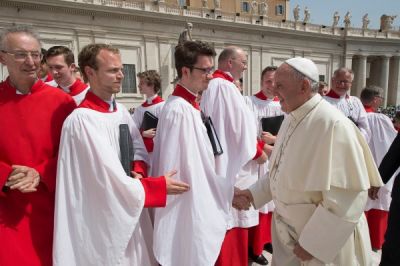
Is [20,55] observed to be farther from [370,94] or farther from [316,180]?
[370,94]

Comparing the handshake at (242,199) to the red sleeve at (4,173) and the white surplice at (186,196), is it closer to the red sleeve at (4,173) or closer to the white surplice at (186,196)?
the white surplice at (186,196)

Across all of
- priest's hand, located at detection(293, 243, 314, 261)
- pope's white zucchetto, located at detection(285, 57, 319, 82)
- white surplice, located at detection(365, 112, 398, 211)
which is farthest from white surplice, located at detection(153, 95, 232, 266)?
white surplice, located at detection(365, 112, 398, 211)

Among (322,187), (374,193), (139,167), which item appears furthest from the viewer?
(374,193)

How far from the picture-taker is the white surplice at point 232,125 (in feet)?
11.0

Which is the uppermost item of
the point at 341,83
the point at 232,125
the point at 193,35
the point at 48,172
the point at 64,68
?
the point at 193,35

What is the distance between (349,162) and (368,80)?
2007 inches

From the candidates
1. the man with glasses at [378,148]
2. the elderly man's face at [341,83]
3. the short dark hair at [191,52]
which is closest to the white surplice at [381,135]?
the man with glasses at [378,148]

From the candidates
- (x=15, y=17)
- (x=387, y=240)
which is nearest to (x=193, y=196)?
(x=387, y=240)

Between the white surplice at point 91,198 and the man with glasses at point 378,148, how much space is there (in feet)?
12.8

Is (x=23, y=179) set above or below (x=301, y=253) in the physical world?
above

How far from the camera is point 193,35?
2952 cm

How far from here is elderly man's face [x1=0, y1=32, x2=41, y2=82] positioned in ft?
6.68

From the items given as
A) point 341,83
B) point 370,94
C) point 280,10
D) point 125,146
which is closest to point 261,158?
point 125,146

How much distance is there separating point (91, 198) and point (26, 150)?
563mm
